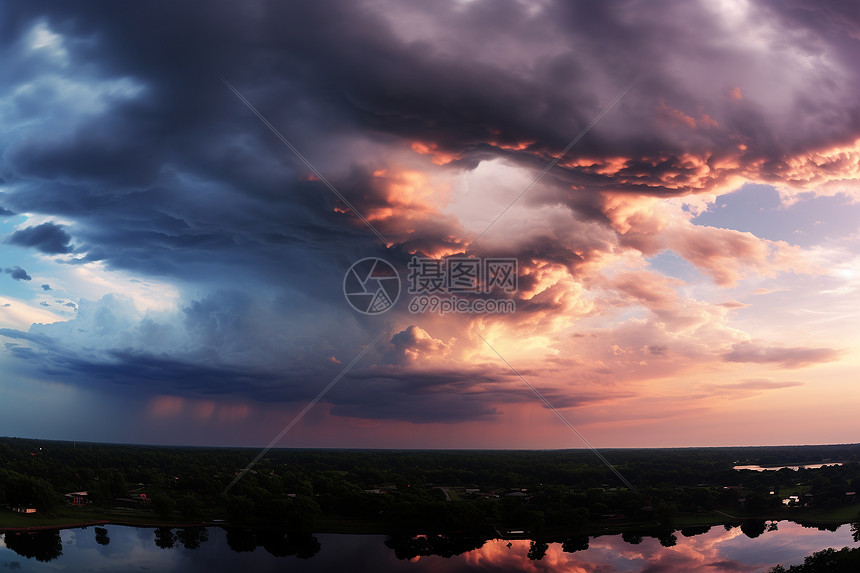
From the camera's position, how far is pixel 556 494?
9494cm

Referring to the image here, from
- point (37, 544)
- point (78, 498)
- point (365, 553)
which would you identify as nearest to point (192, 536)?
point (37, 544)

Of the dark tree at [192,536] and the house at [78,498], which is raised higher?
the house at [78,498]

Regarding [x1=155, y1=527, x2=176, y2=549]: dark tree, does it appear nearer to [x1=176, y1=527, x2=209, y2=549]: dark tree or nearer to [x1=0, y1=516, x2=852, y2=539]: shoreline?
[x1=176, y1=527, x2=209, y2=549]: dark tree

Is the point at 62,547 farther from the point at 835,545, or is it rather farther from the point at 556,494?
the point at 835,545

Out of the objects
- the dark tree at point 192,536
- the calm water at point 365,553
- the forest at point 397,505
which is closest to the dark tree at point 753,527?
the forest at point 397,505

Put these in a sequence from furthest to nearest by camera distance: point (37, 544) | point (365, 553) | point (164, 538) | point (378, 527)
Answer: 1. point (378, 527)
2. point (164, 538)
3. point (365, 553)
4. point (37, 544)

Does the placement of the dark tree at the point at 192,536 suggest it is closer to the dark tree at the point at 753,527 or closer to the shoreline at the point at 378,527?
the shoreline at the point at 378,527

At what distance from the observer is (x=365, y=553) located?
233ft

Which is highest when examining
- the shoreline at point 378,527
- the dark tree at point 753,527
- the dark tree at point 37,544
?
the dark tree at point 37,544

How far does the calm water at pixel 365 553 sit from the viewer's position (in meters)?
64.2

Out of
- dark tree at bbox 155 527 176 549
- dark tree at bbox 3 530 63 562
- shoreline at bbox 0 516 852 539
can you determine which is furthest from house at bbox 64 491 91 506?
dark tree at bbox 155 527 176 549

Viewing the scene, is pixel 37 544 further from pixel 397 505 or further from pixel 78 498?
pixel 397 505

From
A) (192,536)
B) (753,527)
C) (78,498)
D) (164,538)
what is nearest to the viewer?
(164,538)

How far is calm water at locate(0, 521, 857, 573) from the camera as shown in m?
64.2
